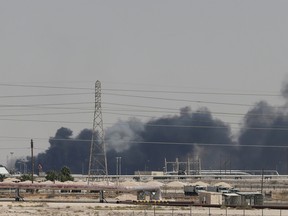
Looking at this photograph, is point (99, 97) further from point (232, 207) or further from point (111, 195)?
point (232, 207)

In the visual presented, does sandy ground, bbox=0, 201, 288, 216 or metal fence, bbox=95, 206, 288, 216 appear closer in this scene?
metal fence, bbox=95, 206, 288, 216

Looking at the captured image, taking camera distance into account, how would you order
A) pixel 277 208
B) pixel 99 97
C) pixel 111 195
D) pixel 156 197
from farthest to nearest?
pixel 111 195 → pixel 99 97 → pixel 156 197 → pixel 277 208

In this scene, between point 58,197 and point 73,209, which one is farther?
point 58,197

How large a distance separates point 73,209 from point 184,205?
71.2 feet

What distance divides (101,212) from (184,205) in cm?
2394

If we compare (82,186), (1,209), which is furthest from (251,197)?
(1,209)

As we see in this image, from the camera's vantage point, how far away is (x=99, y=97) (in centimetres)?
16612

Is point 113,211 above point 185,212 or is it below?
above

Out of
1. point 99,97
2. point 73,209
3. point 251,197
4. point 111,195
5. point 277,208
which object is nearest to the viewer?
point 73,209

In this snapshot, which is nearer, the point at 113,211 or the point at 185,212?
the point at 185,212

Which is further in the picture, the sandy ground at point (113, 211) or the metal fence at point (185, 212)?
the sandy ground at point (113, 211)

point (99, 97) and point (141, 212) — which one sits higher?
point (99, 97)

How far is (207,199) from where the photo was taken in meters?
142

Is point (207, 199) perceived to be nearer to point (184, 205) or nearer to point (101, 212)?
point (184, 205)
